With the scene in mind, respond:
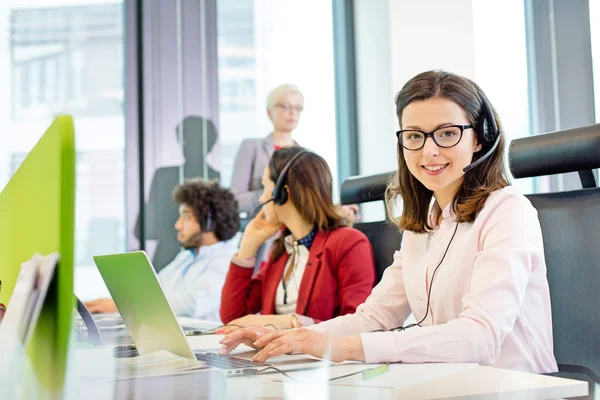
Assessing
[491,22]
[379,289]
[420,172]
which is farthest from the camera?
[491,22]

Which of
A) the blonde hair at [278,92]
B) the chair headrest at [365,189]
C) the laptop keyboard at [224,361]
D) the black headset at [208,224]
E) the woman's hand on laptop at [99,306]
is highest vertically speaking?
the blonde hair at [278,92]

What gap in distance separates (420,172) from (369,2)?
254 cm

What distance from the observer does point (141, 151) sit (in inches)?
146

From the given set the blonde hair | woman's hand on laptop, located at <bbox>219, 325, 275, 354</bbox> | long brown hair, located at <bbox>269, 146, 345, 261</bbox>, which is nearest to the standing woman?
the blonde hair

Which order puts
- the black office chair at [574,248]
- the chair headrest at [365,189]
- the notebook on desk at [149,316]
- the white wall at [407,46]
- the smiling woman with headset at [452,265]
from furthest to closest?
1. the white wall at [407,46]
2. the chair headrest at [365,189]
3. the black office chair at [574,248]
4. the smiling woman with headset at [452,265]
5. the notebook on desk at [149,316]

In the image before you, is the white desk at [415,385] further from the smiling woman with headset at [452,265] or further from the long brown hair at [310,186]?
the long brown hair at [310,186]

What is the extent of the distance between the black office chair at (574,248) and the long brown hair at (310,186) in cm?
83

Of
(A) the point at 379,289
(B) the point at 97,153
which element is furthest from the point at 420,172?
(B) the point at 97,153

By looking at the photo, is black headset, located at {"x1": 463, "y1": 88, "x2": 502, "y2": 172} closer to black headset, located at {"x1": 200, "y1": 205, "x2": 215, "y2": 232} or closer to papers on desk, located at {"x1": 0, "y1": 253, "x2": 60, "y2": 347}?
papers on desk, located at {"x1": 0, "y1": 253, "x2": 60, "y2": 347}

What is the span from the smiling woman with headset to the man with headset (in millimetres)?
1521

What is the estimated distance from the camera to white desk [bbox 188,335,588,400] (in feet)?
2.58

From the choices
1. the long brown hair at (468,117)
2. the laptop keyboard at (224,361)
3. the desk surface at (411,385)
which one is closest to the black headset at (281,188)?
the long brown hair at (468,117)

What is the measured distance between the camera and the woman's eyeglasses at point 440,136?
134 cm

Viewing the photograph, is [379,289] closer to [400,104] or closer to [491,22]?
[400,104]
